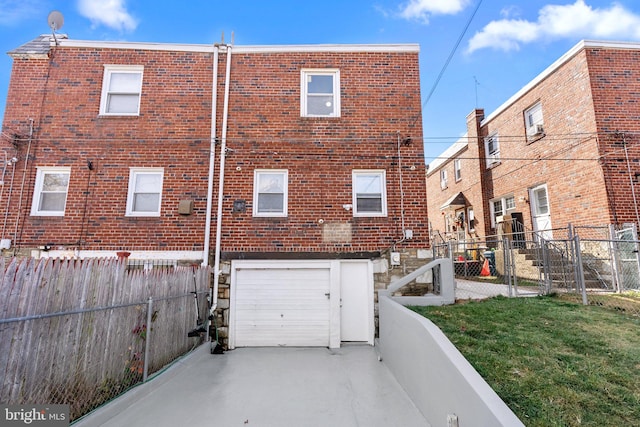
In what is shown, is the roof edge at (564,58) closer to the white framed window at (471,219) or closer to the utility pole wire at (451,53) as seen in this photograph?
the white framed window at (471,219)

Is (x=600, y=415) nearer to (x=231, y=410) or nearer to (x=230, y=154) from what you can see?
(x=231, y=410)

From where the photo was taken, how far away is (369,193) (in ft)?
27.2

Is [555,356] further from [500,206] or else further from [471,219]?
[471,219]

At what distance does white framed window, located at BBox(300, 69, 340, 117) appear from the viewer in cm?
866

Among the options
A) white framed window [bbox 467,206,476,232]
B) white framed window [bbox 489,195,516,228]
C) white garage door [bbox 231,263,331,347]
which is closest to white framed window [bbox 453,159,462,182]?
white framed window [bbox 467,206,476,232]

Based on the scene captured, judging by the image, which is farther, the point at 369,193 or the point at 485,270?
the point at 485,270

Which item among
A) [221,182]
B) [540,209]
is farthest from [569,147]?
[221,182]

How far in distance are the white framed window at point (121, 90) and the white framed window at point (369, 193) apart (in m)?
6.25

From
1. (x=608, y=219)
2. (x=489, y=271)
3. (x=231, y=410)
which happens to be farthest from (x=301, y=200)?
(x=608, y=219)

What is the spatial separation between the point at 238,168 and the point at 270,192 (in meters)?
1.05

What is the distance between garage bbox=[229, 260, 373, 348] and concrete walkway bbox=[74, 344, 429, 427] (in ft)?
2.55

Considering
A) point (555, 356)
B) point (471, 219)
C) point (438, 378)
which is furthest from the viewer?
point (471, 219)

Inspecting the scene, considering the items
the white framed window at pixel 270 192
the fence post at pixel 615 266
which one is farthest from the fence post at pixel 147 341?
the fence post at pixel 615 266

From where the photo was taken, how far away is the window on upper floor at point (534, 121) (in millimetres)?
11523
